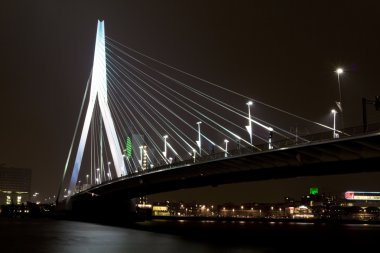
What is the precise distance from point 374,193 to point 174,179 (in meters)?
105

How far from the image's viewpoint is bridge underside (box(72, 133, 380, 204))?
30.2m

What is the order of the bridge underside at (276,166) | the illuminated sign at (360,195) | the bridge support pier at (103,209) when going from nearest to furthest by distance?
1. the bridge underside at (276,166)
2. the bridge support pier at (103,209)
3. the illuminated sign at (360,195)

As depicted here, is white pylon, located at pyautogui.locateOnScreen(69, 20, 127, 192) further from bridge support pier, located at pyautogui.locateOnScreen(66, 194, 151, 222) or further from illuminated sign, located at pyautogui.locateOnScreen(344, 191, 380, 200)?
illuminated sign, located at pyautogui.locateOnScreen(344, 191, 380, 200)

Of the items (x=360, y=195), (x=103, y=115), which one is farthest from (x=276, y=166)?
(x=360, y=195)

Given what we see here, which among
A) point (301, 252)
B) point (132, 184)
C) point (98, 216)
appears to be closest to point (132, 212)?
point (98, 216)

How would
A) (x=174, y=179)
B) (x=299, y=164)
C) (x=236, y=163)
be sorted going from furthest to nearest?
(x=174, y=179) → (x=236, y=163) → (x=299, y=164)

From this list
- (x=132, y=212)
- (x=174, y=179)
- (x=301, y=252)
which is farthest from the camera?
(x=132, y=212)

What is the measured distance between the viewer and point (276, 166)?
120ft

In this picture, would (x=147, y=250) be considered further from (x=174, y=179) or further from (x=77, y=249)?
(x=174, y=179)

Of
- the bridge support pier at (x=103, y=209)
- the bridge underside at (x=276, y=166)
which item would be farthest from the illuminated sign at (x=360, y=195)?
the bridge underside at (x=276, y=166)

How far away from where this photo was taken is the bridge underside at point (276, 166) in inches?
1187

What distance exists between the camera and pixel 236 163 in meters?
40.4

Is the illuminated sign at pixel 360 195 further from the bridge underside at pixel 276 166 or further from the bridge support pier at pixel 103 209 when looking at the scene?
the bridge underside at pixel 276 166

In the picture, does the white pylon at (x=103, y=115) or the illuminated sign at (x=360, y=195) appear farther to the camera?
the illuminated sign at (x=360, y=195)
